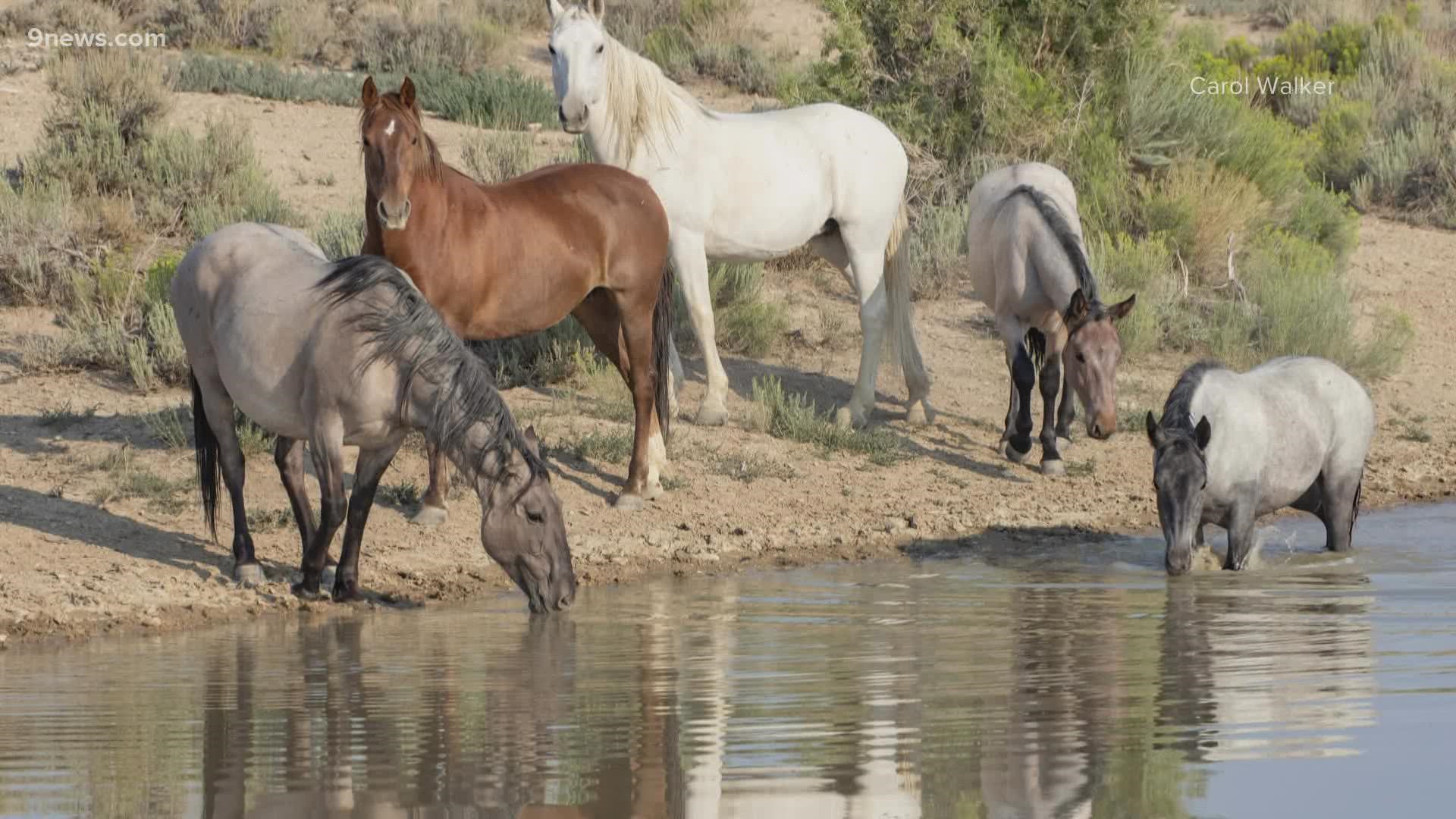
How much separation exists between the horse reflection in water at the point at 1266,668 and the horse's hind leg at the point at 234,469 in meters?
4.10

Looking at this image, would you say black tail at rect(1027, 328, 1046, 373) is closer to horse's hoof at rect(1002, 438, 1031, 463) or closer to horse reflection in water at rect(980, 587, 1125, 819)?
horse's hoof at rect(1002, 438, 1031, 463)

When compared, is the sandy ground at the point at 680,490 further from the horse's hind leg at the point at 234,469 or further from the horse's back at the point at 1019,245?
the horse's back at the point at 1019,245

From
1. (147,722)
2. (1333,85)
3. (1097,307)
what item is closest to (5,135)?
(1097,307)

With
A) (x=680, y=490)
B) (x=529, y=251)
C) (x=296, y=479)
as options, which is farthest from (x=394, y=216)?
(x=680, y=490)

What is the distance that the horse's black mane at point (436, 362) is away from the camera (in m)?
8.55

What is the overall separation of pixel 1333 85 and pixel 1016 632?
721 inches

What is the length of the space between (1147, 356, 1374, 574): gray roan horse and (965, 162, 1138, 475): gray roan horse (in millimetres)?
1122

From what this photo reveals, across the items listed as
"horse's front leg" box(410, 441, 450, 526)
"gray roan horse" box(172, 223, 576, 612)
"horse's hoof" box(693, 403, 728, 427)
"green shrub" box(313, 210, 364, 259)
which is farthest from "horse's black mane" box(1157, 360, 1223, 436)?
"green shrub" box(313, 210, 364, 259)

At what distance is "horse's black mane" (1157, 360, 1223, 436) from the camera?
9.59 metres

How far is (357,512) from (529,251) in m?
1.94

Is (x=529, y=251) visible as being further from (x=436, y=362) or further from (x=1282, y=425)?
(x=1282, y=425)

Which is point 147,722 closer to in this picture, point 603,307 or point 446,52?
point 603,307

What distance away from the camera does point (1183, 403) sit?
9688mm

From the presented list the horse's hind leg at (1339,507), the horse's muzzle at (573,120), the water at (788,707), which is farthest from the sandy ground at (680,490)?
the horse's muzzle at (573,120)
